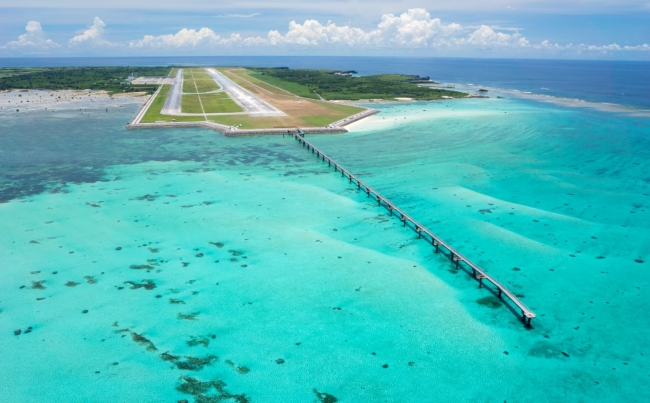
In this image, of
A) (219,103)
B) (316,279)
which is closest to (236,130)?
(219,103)

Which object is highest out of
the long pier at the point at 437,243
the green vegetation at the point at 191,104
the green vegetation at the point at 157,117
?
the green vegetation at the point at 191,104

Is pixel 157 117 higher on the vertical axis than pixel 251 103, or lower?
lower

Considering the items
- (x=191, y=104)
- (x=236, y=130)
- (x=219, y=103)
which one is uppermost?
(x=219, y=103)

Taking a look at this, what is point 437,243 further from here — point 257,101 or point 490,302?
point 257,101

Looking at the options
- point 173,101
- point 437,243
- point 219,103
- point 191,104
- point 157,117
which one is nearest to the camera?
point 437,243

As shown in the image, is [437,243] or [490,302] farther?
[437,243]

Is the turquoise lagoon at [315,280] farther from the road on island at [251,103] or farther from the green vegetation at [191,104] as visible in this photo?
the green vegetation at [191,104]

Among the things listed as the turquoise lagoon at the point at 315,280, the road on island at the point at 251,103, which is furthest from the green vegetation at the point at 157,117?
the turquoise lagoon at the point at 315,280
